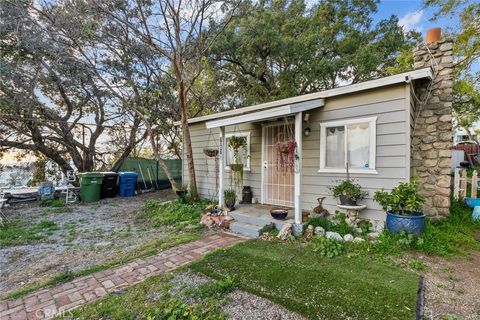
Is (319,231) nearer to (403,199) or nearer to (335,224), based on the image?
(335,224)

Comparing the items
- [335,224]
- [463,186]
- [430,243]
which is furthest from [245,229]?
[463,186]

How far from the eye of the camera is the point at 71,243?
4.19m

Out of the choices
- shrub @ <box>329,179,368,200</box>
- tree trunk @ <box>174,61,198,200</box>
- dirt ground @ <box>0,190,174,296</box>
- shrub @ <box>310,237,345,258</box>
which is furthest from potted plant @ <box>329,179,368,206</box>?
tree trunk @ <box>174,61,198,200</box>

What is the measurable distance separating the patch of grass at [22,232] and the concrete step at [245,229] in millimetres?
3622

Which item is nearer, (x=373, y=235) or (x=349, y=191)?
(x=373, y=235)

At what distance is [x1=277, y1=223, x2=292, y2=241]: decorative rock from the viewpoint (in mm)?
4148

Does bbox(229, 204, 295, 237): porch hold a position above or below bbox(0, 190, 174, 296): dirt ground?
above

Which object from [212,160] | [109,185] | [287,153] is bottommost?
[109,185]

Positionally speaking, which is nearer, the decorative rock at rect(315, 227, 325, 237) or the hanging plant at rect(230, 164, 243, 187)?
the decorative rock at rect(315, 227, 325, 237)

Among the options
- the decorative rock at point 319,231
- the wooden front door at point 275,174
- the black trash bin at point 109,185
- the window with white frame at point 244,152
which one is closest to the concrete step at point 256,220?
the decorative rock at point 319,231

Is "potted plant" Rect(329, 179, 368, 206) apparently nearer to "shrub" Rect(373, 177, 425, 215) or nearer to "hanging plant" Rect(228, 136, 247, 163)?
"shrub" Rect(373, 177, 425, 215)

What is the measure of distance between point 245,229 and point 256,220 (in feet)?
1.03

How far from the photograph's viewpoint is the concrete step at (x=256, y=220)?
448 cm

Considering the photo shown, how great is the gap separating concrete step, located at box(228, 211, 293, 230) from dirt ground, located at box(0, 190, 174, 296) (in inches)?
60.1
